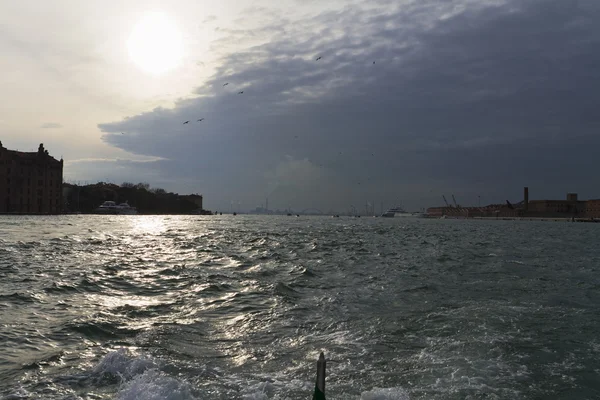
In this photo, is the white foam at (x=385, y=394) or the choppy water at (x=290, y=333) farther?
the choppy water at (x=290, y=333)

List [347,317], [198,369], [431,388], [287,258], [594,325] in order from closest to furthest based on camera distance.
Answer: [431,388] < [198,369] < [594,325] < [347,317] < [287,258]

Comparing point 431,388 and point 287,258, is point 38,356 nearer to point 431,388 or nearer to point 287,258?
point 431,388

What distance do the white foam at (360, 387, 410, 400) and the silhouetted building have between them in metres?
157

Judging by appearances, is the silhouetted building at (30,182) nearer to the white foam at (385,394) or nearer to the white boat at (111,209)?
the white boat at (111,209)

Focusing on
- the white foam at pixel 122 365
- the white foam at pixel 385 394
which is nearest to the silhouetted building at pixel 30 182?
the white foam at pixel 122 365

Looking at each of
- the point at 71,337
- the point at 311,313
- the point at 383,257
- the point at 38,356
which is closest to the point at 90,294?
the point at 71,337

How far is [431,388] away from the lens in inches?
317

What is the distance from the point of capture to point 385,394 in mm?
7590

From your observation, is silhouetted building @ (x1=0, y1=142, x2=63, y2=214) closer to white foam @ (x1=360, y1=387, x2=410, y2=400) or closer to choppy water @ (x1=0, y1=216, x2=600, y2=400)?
choppy water @ (x1=0, y1=216, x2=600, y2=400)

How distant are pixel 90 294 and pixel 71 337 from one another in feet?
17.9

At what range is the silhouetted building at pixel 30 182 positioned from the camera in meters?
136

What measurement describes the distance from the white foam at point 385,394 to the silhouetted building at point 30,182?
514ft

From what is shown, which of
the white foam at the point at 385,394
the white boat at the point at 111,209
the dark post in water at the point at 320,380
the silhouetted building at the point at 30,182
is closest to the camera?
the dark post in water at the point at 320,380

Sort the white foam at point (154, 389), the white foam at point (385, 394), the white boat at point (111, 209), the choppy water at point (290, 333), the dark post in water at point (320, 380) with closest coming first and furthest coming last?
the dark post in water at point (320, 380), the white foam at point (154, 389), the white foam at point (385, 394), the choppy water at point (290, 333), the white boat at point (111, 209)
